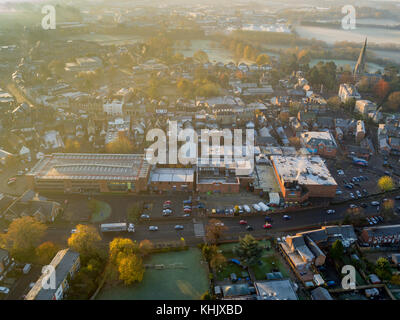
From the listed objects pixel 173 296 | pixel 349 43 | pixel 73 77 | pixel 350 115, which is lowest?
pixel 173 296

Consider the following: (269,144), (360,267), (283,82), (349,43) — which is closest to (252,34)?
(349,43)

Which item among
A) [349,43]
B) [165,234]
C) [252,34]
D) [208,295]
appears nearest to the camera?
[208,295]

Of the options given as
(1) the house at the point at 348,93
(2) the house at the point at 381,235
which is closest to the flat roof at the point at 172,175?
(2) the house at the point at 381,235

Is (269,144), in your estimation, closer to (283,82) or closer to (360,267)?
(360,267)

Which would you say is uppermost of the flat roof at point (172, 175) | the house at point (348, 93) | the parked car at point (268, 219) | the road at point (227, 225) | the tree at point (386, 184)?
the house at point (348, 93)

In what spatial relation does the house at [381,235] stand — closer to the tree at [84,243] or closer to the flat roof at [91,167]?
the flat roof at [91,167]

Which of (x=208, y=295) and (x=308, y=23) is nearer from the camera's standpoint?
(x=208, y=295)

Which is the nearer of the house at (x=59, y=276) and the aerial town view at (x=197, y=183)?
the house at (x=59, y=276)
